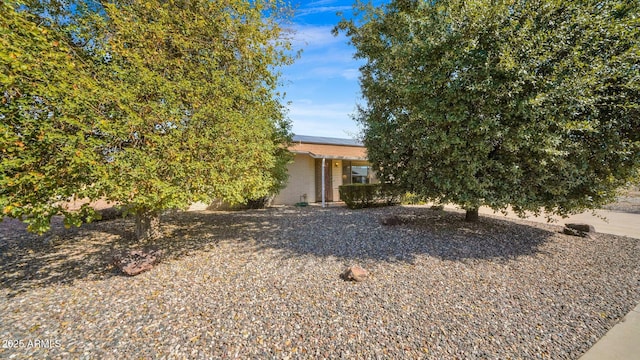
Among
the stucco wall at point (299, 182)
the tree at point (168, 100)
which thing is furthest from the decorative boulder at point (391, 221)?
the stucco wall at point (299, 182)

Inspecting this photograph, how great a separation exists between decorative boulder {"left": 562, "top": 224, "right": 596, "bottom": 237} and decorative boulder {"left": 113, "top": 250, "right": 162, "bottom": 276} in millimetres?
10025

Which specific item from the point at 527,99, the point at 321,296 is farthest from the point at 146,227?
the point at 527,99

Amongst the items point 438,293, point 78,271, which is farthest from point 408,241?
point 78,271

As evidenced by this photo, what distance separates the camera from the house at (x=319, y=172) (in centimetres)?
1398

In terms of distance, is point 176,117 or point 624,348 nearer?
point 624,348

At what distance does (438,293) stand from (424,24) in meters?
5.30

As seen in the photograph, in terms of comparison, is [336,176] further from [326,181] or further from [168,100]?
[168,100]

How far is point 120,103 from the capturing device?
3.94 meters

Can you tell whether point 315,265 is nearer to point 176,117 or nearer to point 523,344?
point 523,344

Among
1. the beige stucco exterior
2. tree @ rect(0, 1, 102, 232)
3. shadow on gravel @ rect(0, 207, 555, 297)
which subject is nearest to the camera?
tree @ rect(0, 1, 102, 232)

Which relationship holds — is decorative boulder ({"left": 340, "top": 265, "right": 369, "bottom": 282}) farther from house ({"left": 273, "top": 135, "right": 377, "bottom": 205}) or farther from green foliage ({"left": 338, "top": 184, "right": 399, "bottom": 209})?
house ({"left": 273, "top": 135, "right": 377, "bottom": 205})

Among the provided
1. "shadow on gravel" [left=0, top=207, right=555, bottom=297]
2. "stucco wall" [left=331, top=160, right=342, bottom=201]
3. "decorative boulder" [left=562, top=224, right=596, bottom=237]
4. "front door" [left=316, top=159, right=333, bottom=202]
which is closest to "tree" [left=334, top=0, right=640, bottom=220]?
"shadow on gravel" [left=0, top=207, right=555, bottom=297]

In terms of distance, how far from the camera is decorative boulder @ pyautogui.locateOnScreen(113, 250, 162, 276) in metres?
4.43

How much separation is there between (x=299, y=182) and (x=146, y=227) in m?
8.65
